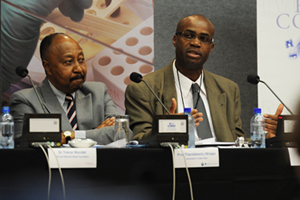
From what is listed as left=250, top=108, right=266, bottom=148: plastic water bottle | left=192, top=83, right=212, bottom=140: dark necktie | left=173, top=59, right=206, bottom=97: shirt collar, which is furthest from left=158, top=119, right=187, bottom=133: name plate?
left=173, top=59, right=206, bottom=97: shirt collar

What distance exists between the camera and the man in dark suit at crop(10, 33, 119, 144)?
2219 mm

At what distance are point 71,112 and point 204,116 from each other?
741 millimetres

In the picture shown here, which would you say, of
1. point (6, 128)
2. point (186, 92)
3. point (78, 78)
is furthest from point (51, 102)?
point (186, 92)

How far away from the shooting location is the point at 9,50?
3.23 meters

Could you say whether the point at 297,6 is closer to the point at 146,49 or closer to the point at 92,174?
the point at 146,49

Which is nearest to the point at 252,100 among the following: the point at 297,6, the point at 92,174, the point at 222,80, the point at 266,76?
the point at 266,76

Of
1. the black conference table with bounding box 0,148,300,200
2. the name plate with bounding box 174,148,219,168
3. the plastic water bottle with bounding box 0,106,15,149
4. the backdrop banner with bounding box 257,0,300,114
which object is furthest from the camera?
the backdrop banner with bounding box 257,0,300,114

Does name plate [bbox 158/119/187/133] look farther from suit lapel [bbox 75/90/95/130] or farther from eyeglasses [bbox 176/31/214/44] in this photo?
eyeglasses [bbox 176/31/214/44]

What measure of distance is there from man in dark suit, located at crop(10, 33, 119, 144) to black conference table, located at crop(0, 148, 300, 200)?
0.87 m

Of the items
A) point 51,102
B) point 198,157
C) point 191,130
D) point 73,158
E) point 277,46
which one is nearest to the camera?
point 73,158

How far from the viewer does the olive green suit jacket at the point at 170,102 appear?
7.38 ft

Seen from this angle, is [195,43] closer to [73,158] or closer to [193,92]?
[193,92]

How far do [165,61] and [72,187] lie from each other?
7.66 feet

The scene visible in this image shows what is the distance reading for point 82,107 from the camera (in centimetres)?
234
